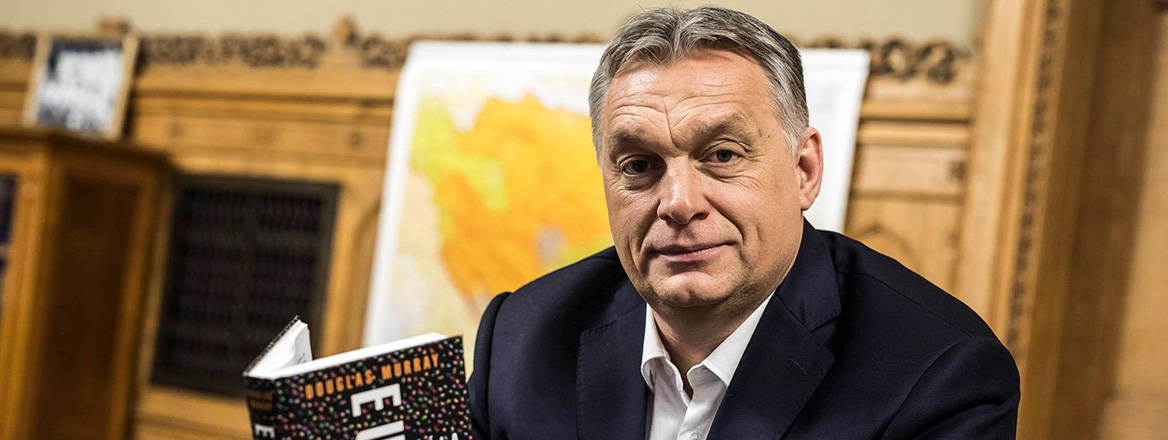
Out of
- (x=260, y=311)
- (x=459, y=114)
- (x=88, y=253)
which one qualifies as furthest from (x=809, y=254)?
(x=88, y=253)

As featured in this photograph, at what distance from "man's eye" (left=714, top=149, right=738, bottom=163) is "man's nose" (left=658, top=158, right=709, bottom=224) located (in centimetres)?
4

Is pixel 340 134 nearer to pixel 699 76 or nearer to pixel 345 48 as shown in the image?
pixel 345 48

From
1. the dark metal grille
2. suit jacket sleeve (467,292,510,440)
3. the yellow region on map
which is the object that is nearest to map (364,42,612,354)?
the yellow region on map

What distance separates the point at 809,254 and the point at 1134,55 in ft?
7.43

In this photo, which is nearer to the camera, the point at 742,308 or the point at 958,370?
the point at 958,370

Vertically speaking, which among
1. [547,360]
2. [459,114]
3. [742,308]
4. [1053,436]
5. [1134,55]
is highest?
[1134,55]

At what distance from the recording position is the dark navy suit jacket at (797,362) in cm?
139

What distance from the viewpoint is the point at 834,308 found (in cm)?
153

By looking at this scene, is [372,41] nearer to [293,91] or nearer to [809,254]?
[293,91]

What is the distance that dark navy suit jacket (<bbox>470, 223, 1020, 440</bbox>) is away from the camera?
1394 millimetres

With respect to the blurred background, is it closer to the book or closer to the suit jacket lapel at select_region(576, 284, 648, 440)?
the suit jacket lapel at select_region(576, 284, 648, 440)

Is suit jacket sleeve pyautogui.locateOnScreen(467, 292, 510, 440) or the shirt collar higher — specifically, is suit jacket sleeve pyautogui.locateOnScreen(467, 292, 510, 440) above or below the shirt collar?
below

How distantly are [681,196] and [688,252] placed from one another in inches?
3.2

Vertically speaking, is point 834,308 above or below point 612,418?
above
